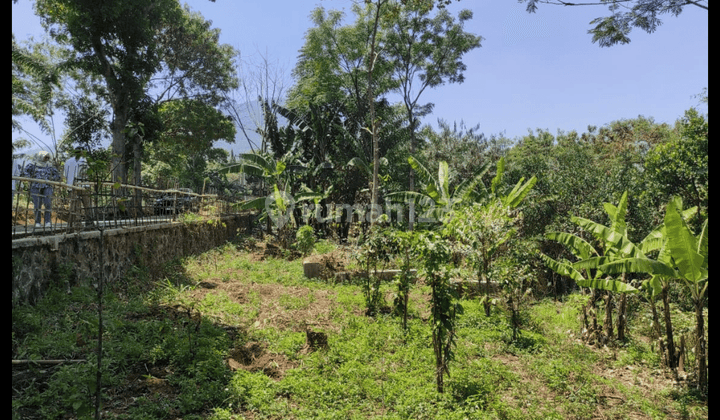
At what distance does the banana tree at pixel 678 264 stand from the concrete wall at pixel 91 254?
21.1 feet

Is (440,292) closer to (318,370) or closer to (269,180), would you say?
(318,370)

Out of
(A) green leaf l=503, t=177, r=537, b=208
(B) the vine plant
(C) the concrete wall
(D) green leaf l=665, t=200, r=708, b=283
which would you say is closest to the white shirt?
(C) the concrete wall

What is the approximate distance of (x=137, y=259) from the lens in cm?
847

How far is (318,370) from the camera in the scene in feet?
15.5

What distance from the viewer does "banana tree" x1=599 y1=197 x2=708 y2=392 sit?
441cm

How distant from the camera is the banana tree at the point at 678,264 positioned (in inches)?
174

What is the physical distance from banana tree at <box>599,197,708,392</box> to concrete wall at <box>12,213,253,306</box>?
254 inches

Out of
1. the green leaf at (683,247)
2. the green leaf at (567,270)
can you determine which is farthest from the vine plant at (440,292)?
the green leaf at (567,270)

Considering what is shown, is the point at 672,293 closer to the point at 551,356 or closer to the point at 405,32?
the point at 551,356

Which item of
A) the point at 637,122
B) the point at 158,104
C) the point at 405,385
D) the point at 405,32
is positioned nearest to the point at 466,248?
the point at 405,385

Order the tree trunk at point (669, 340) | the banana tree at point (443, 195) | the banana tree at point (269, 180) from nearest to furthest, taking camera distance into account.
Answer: the tree trunk at point (669, 340) → the banana tree at point (443, 195) → the banana tree at point (269, 180)

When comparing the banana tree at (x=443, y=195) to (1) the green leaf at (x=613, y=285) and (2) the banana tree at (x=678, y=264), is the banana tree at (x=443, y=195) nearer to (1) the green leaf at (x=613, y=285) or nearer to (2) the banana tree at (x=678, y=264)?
(1) the green leaf at (x=613, y=285)

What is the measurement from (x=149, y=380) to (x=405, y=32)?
19417 millimetres

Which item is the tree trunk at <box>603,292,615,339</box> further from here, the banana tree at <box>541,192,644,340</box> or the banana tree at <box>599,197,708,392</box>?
the banana tree at <box>599,197,708,392</box>
